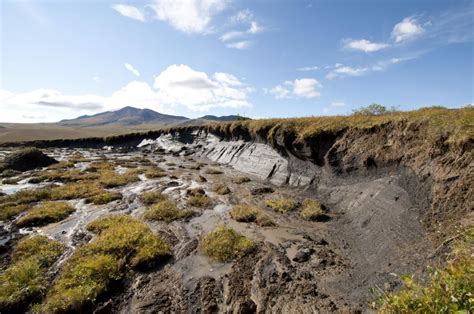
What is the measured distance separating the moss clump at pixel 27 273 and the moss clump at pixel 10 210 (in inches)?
245

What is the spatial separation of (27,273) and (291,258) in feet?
37.6

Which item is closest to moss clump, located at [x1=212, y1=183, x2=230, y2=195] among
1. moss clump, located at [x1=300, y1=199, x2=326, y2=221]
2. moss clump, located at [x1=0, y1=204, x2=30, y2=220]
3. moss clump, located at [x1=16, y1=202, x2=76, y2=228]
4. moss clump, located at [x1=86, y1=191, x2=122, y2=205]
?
moss clump, located at [x1=300, y1=199, x2=326, y2=221]

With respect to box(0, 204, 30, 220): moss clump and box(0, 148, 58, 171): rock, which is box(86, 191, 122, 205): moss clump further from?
box(0, 148, 58, 171): rock

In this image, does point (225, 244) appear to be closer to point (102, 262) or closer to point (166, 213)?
point (102, 262)

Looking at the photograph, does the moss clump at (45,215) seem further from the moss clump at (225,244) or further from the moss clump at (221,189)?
the moss clump at (221,189)

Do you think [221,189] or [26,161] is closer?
[221,189]

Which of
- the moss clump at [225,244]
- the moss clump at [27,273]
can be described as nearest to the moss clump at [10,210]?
the moss clump at [27,273]

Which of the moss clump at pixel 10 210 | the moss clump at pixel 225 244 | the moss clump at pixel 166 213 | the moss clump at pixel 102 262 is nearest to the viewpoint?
the moss clump at pixel 102 262

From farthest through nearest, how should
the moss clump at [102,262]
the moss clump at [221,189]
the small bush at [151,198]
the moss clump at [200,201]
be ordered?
the moss clump at [221,189] < the small bush at [151,198] < the moss clump at [200,201] < the moss clump at [102,262]

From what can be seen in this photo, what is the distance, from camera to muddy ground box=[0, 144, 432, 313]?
30.5ft

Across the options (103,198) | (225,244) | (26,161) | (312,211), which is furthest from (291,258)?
(26,161)

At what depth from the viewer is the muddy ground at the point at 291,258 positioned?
9305mm

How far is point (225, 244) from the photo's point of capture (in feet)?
43.1

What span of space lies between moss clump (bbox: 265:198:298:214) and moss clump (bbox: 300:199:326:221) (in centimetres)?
80
